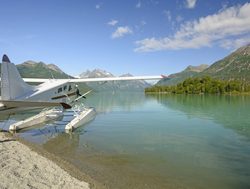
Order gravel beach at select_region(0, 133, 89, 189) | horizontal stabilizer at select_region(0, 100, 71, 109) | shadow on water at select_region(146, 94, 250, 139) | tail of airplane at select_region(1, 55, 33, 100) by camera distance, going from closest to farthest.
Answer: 1. gravel beach at select_region(0, 133, 89, 189)
2. tail of airplane at select_region(1, 55, 33, 100)
3. horizontal stabilizer at select_region(0, 100, 71, 109)
4. shadow on water at select_region(146, 94, 250, 139)

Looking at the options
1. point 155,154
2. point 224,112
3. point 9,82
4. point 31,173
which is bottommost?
point 224,112

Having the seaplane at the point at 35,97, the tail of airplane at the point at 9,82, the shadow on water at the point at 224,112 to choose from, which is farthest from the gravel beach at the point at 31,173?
the shadow on water at the point at 224,112

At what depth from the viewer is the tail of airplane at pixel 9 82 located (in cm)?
1076

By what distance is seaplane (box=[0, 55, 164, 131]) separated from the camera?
1098cm

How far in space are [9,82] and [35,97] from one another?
7.83ft

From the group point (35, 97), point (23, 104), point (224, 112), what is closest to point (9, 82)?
point (23, 104)

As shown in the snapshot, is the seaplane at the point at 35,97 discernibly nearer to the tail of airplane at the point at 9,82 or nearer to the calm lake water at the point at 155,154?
the tail of airplane at the point at 9,82

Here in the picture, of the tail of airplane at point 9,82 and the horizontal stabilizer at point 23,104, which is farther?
the horizontal stabilizer at point 23,104

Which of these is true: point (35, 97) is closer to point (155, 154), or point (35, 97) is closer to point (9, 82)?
point (9, 82)

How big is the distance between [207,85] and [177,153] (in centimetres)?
9115

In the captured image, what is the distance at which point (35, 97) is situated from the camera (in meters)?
13.5

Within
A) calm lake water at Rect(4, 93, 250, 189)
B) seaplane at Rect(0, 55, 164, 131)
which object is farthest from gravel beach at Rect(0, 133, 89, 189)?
seaplane at Rect(0, 55, 164, 131)

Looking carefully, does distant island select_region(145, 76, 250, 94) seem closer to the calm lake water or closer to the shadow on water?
the shadow on water

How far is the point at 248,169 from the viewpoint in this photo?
27.4ft
